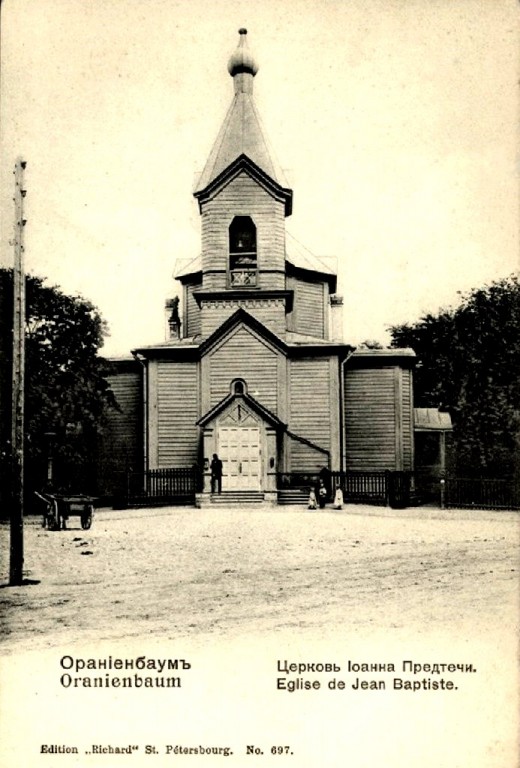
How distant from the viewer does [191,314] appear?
99.9 ft

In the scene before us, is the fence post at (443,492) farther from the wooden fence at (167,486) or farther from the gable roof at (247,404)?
the wooden fence at (167,486)

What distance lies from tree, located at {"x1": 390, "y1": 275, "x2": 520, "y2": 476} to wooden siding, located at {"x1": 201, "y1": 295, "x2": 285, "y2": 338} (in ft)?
15.0

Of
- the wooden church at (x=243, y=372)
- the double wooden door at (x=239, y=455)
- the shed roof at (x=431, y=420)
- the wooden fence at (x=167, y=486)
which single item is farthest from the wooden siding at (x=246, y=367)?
the shed roof at (x=431, y=420)

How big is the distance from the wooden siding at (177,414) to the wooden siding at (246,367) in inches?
28.3

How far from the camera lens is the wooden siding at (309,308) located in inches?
1172

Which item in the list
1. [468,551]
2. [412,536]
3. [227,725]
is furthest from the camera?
[412,536]

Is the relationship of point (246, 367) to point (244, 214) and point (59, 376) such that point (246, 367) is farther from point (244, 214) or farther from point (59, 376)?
point (59, 376)

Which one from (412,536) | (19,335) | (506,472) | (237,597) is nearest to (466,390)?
(506,472)

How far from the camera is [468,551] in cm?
1302

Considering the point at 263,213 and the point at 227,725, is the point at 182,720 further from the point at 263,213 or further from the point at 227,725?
the point at 263,213

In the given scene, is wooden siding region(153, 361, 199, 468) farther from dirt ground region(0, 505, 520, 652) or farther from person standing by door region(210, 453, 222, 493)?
dirt ground region(0, 505, 520, 652)

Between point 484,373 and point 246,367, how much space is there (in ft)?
28.3

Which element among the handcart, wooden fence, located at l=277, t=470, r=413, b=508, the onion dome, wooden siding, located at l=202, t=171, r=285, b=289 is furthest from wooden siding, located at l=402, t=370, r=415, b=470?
the onion dome

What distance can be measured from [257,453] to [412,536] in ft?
30.5
